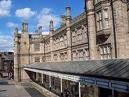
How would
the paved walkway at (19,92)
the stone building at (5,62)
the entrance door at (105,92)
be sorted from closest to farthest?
the entrance door at (105,92) → the paved walkway at (19,92) → the stone building at (5,62)

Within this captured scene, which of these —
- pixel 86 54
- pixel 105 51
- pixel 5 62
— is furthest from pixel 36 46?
pixel 5 62

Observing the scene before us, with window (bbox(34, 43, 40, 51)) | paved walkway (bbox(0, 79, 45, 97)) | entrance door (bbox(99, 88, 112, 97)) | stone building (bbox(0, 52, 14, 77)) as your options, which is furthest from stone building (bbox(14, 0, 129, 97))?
stone building (bbox(0, 52, 14, 77))

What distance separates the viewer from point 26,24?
5369 centimetres

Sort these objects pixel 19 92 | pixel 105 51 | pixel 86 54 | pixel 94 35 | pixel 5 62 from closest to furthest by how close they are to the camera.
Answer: pixel 105 51 < pixel 94 35 < pixel 86 54 < pixel 19 92 < pixel 5 62

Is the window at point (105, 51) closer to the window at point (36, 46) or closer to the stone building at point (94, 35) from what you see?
the stone building at point (94, 35)

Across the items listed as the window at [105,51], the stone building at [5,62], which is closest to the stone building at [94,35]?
the window at [105,51]

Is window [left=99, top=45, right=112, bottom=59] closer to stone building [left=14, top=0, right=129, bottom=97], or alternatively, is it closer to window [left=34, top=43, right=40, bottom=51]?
stone building [left=14, top=0, right=129, bottom=97]

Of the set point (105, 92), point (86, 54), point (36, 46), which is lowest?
point (105, 92)

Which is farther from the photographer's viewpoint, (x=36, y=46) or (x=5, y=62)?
(x=5, y=62)

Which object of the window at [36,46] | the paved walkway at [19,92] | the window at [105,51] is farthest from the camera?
the window at [36,46]

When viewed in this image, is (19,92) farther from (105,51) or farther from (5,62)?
(5,62)

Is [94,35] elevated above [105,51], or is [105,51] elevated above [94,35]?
[94,35]

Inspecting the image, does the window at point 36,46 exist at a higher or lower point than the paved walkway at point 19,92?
higher

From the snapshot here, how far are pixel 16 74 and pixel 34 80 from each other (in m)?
4.26
